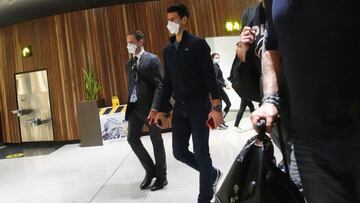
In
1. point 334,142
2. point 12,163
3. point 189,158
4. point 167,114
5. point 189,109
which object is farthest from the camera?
point 12,163

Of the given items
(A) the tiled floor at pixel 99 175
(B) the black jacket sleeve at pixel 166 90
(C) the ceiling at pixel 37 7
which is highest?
(C) the ceiling at pixel 37 7

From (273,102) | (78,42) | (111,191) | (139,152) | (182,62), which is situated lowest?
(111,191)

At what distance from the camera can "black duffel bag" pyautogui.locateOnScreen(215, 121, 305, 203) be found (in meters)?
1.20

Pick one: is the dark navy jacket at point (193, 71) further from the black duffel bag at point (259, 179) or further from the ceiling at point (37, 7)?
the ceiling at point (37, 7)

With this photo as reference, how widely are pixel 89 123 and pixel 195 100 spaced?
4977 millimetres

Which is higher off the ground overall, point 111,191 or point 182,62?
point 182,62

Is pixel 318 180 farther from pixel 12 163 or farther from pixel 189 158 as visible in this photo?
pixel 12 163

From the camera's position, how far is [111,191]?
13.5 feet

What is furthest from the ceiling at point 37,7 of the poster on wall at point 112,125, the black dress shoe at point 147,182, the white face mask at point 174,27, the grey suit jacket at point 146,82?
the white face mask at point 174,27

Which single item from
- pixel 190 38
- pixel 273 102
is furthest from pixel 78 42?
pixel 273 102

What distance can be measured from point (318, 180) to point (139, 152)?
2881 mm

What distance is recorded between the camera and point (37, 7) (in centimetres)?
941

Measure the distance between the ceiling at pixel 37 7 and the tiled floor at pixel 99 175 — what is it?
3.74 m

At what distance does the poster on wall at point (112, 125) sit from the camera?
7.53m
